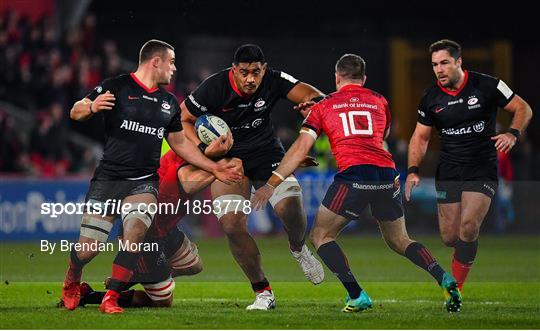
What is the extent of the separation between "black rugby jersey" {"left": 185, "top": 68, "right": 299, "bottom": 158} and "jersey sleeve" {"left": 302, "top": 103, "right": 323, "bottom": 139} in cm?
84

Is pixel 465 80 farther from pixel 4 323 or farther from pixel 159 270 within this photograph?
pixel 4 323

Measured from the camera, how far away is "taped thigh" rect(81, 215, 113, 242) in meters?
9.46

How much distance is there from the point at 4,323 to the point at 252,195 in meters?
2.58

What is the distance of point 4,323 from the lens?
8633 mm

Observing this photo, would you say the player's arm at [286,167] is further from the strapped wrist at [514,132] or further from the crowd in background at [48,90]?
the crowd in background at [48,90]

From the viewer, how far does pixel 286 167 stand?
949 cm

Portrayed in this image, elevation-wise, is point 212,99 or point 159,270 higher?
point 212,99

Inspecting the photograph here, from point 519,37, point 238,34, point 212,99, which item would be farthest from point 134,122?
point 519,37

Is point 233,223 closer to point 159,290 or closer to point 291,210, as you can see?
point 291,210

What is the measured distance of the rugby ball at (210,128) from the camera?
1012cm

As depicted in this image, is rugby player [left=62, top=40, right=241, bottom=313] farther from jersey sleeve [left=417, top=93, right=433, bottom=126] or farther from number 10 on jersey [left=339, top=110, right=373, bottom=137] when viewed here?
jersey sleeve [left=417, top=93, right=433, bottom=126]

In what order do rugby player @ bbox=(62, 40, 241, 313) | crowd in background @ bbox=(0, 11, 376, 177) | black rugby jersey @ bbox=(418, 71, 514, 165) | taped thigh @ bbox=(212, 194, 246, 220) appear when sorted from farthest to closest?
crowd in background @ bbox=(0, 11, 376, 177) → black rugby jersey @ bbox=(418, 71, 514, 165) → taped thigh @ bbox=(212, 194, 246, 220) → rugby player @ bbox=(62, 40, 241, 313)

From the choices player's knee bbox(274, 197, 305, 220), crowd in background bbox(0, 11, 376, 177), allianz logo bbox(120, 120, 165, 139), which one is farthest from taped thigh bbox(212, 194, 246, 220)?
crowd in background bbox(0, 11, 376, 177)

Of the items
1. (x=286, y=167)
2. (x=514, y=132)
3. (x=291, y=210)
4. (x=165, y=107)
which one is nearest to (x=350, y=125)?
(x=286, y=167)
